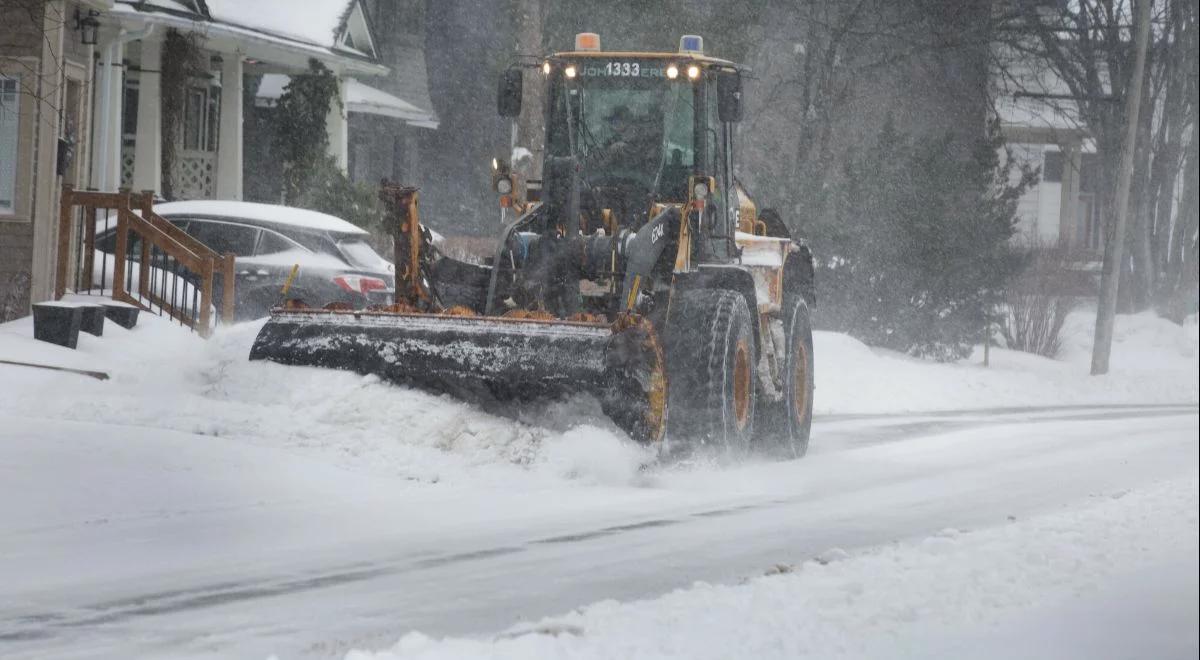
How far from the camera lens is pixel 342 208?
A: 23.3m

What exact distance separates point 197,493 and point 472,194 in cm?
2859

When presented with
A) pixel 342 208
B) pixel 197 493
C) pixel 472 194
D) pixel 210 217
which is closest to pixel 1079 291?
pixel 472 194

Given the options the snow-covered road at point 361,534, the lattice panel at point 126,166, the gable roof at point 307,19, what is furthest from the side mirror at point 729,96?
the lattice panel at point 126,166

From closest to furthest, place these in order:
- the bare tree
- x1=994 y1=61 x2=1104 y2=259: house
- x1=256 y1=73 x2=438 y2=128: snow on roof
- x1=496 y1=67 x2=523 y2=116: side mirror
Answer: x1=496 y1=67 x2=523 y2=116: side mirror < the bare tree < x1=256 y1=73 x2=438 y2=128: snow on roof < x1=994 y1=61 x2=1104 y2=259: house

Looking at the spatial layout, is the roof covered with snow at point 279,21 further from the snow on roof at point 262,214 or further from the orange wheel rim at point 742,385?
the orange wheel rim at point 742,385

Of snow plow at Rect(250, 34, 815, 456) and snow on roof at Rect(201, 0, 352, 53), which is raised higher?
snow on roof at Rect(201, 0, 352, 53)

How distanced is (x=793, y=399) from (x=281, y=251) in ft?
21.5

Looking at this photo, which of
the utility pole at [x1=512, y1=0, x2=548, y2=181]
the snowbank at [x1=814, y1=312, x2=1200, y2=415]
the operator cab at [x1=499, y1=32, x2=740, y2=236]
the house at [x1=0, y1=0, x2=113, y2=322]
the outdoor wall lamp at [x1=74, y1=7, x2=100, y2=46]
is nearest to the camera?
the operator cab at [x1=499, y1=32, x2=740, y2=236]

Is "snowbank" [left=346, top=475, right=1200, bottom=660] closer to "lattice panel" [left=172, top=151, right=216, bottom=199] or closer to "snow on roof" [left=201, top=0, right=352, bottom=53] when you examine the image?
"snow on roof" [left=201, top=0, right=352, bottom=53]

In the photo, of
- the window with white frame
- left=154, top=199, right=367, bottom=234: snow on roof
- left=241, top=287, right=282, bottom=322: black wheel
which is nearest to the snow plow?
left=241, top=287, right=282, bottom=322: black wheel

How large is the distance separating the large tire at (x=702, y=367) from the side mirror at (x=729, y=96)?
1.29m

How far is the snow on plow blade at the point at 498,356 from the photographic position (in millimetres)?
9422

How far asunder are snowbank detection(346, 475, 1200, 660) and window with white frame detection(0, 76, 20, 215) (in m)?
10.9

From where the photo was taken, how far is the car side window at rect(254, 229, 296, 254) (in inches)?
652
